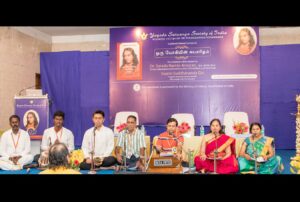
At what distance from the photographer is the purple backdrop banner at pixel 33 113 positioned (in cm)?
649

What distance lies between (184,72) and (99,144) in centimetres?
276

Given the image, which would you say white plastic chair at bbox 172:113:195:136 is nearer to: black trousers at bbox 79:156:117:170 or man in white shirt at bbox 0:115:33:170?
black trousers at bbox 79:156:117:170

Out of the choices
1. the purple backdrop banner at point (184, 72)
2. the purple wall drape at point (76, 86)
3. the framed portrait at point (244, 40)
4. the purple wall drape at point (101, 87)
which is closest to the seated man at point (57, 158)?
the purple backdrop banner at point (184, 72)

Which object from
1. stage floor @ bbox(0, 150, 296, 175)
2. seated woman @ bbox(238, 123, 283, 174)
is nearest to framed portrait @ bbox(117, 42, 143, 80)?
stage floor @ bbox(0, 150, 296, 175)

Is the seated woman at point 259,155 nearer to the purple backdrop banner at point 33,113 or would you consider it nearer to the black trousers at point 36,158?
the black trousers at point 36,158

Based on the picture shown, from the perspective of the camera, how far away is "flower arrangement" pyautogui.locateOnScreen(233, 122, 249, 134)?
5.98 m

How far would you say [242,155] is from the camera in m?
4.59

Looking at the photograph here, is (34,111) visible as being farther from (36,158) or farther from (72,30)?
(72,30)

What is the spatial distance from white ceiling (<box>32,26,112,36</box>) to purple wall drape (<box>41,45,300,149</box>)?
0.54 m

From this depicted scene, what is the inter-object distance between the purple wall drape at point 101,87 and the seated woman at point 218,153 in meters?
2.62

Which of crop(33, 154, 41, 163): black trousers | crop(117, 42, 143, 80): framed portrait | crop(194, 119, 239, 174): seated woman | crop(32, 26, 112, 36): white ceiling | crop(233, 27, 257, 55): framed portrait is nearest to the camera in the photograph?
crop(194, 119, 239, 174): seated woman

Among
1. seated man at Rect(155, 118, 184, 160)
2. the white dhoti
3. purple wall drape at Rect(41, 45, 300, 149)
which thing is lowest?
the white dhoti

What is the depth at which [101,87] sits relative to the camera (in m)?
7.86
